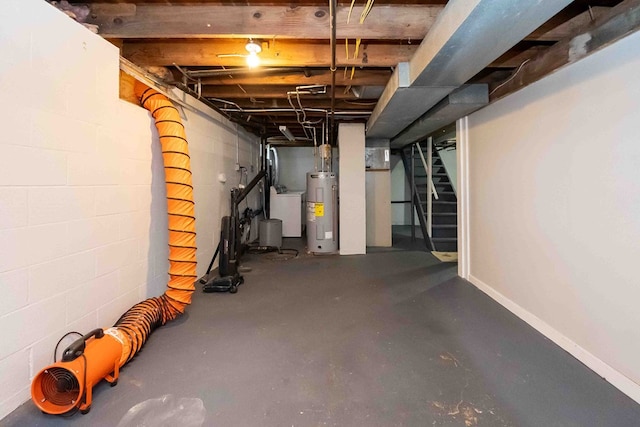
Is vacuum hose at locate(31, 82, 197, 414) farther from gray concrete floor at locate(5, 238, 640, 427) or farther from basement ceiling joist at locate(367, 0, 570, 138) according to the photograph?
basement ceiling joist at locate(367, 0, 570, 138)

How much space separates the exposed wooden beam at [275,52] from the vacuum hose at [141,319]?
0.30 meters

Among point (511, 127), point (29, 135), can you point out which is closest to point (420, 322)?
point (511, 127)

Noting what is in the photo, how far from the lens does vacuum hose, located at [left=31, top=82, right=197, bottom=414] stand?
132cm

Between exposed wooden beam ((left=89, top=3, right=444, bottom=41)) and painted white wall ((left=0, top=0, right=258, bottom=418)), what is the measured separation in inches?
9.7

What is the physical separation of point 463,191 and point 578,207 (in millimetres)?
1512

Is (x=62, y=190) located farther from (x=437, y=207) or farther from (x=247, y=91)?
(x=437, y=207)

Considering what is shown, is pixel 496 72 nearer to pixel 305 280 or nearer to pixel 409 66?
pixel 409 66

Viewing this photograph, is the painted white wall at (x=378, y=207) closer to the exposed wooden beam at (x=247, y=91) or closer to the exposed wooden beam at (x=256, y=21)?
the exposed wooden beam at (x=247, y=91)

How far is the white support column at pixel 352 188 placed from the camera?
4461 mm

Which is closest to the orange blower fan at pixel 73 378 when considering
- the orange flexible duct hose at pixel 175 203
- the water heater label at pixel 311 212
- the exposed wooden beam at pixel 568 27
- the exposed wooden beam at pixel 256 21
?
the orange flexible duct hose at pixel 175 203

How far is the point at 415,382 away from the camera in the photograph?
1530mm

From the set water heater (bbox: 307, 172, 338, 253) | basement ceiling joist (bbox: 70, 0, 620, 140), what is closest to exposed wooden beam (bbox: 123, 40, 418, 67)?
basement ceiling joist (bbox: 70, 0, 620, 140)

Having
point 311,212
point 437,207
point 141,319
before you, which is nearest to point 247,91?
point 311,212

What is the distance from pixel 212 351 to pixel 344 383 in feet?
2.89
